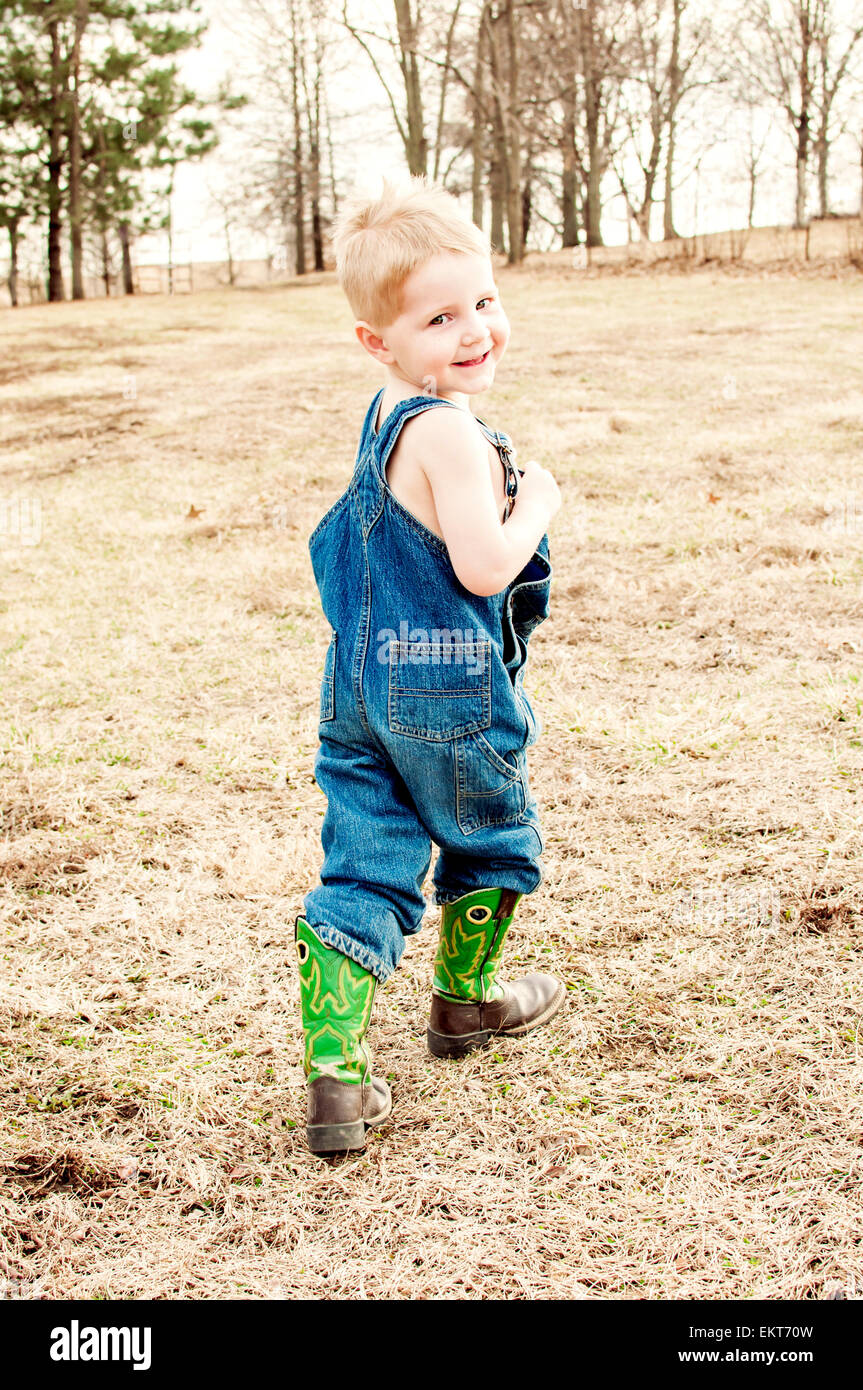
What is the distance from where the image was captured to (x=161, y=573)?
5.21m

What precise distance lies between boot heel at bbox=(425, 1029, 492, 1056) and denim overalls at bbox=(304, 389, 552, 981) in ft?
1.00

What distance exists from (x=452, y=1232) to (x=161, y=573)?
399 centimetres

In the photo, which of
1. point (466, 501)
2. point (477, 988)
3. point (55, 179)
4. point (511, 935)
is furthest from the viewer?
point (55, 179)

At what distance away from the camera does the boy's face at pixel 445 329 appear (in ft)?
5.65

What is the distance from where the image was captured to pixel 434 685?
1.75 metres

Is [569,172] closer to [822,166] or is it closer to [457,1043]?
[822,166]

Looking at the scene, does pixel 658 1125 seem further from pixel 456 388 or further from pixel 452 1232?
pixel 456 388

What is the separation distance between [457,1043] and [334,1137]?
1.19 ft

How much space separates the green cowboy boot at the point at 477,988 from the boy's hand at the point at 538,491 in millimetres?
672

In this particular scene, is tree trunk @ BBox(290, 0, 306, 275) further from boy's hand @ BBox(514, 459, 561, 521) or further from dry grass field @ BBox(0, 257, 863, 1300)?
boy's hand @ BBox(514, 459, 561, 521)

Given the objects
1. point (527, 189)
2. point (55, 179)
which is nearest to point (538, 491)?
point (55, 179)

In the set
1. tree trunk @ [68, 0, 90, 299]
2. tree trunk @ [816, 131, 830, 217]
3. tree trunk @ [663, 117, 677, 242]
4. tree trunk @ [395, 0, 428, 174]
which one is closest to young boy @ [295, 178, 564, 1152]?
tree trunk @ [395, 0, 428, 174]

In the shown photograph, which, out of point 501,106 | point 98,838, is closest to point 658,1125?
point 98,838

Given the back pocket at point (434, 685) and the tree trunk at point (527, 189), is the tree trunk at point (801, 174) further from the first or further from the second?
the back pocket at point (434, 685)
